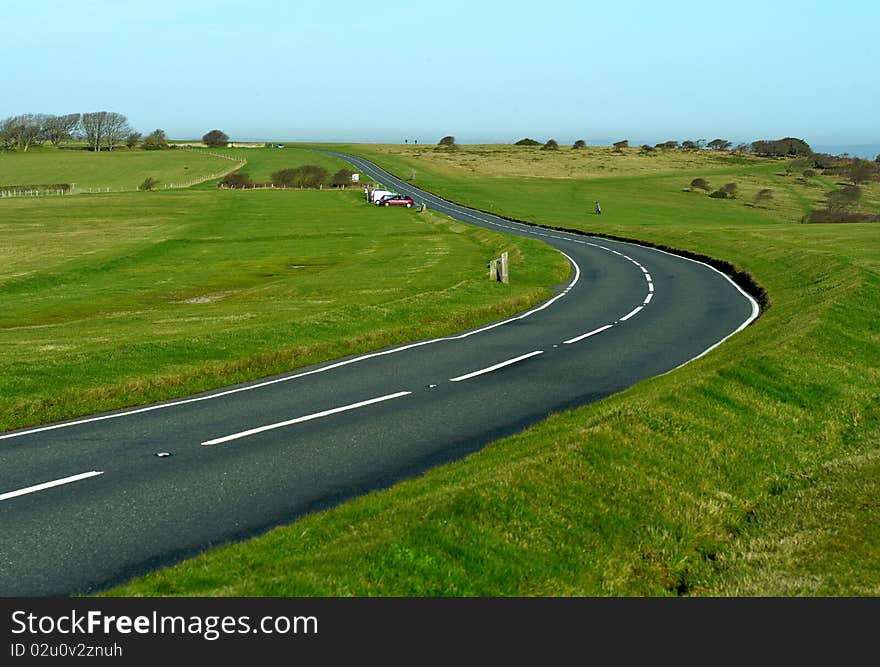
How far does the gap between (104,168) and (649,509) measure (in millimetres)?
149595

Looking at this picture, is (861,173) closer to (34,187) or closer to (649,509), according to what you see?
(34,187)

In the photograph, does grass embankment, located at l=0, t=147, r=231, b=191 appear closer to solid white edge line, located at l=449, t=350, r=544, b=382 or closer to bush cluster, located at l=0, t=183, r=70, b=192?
bush cluster, located at l=0, t=183, r=70, b=192

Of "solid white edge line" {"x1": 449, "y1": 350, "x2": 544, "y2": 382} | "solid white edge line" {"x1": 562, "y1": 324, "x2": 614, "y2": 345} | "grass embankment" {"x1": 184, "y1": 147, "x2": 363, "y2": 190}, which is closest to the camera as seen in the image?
"solid white edge line" {"x1": 449, "y1": 350, "x2": 544, "y2": 382}

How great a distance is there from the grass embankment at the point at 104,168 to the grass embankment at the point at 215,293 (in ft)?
156

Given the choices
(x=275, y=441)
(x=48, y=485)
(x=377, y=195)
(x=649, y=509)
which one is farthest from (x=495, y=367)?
(x=377, y=195)

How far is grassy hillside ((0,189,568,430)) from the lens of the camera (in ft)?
55.9

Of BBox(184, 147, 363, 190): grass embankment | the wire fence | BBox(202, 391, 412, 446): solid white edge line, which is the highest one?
BBox(184, 147, 363, 190): grass embankment

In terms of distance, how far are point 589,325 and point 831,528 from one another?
15.6 metres

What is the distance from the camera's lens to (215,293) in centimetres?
3862

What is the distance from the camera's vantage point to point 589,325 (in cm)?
2467

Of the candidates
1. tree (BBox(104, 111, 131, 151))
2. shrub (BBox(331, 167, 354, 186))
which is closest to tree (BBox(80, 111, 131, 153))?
tree (BBox(104, 111, 131, 151))

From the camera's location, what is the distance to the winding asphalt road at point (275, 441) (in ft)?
28.9

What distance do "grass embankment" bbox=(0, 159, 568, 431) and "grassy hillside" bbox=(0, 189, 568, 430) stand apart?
7 centimetres

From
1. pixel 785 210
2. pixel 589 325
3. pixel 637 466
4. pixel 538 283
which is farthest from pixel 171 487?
pixel 785 210
